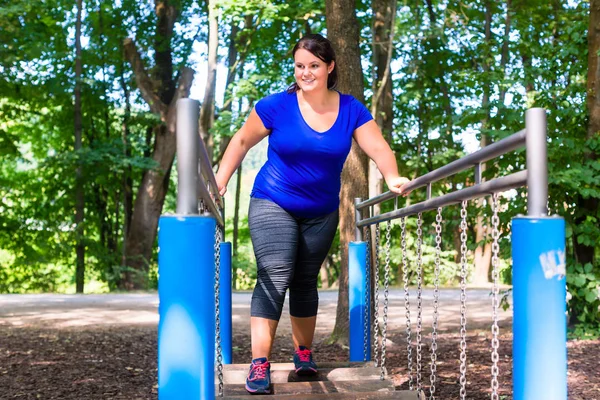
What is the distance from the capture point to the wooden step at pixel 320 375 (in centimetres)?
400

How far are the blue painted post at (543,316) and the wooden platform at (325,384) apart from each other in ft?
4.73

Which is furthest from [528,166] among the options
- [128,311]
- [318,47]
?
[128,311]

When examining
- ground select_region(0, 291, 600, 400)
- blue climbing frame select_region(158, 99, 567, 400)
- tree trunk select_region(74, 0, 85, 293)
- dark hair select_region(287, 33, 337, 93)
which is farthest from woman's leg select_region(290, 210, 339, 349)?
tree trunk select_region(74, 0, 85, 293)

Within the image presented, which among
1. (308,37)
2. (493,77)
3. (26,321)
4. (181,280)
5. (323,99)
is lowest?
(26,321)

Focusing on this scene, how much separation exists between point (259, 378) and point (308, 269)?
0.59 metres

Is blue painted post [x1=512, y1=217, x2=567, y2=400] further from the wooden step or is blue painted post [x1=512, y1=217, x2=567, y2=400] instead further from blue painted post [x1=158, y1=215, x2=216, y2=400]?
the wooden step

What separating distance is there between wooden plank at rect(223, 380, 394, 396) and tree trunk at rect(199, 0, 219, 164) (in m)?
11.7

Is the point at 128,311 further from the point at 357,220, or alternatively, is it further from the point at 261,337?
the point at 261,337

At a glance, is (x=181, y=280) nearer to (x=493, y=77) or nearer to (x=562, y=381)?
(x=562, y=381)

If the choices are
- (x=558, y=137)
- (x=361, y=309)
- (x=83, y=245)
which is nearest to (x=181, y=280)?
(x=361, y=309)

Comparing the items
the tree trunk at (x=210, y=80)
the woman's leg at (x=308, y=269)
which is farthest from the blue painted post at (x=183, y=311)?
the tree trunk at (x=210, y=80)

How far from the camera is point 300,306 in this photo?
3969 mm

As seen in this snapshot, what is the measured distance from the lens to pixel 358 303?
16.2ft

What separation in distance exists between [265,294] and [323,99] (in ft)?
3.18
